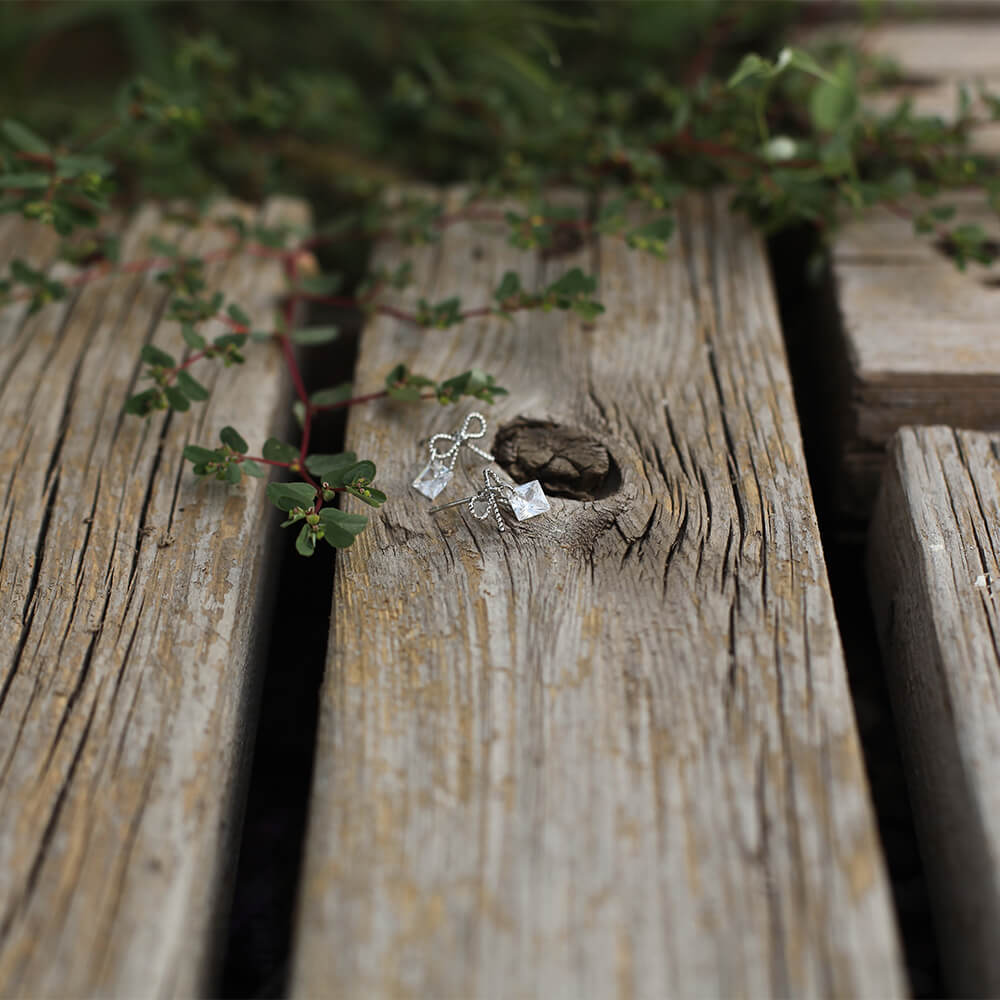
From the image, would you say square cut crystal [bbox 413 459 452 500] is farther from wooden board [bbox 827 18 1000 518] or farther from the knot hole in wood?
wooden board [bbox 827 18 1000 518]

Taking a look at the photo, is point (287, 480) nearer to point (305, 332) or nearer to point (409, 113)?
point (305, 332)

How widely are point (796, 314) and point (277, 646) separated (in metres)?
1.54

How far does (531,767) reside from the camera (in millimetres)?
1339

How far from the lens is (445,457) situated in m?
1.73

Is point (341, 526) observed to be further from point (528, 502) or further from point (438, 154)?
point (438, 154)

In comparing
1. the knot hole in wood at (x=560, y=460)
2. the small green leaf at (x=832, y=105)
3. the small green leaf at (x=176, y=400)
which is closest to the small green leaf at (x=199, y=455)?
the small green leaf at (x=176, y=400)

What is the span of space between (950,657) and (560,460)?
2.34ft

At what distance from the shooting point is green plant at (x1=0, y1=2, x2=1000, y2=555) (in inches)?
75.9

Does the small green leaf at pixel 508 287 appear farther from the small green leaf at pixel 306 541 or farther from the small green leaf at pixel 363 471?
the small green leaf at pixel 306 541

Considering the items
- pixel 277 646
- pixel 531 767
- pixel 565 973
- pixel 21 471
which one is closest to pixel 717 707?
pixel 531 767

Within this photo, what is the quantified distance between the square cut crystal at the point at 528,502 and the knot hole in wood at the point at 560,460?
88 mm

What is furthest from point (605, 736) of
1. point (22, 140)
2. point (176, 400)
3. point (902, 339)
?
point (22, 140)

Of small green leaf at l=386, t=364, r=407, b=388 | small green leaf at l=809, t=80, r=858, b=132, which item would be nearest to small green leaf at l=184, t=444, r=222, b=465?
small green leaf at l=386, t=364, r=407, b=388

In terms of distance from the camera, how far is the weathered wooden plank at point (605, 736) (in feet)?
3.88
